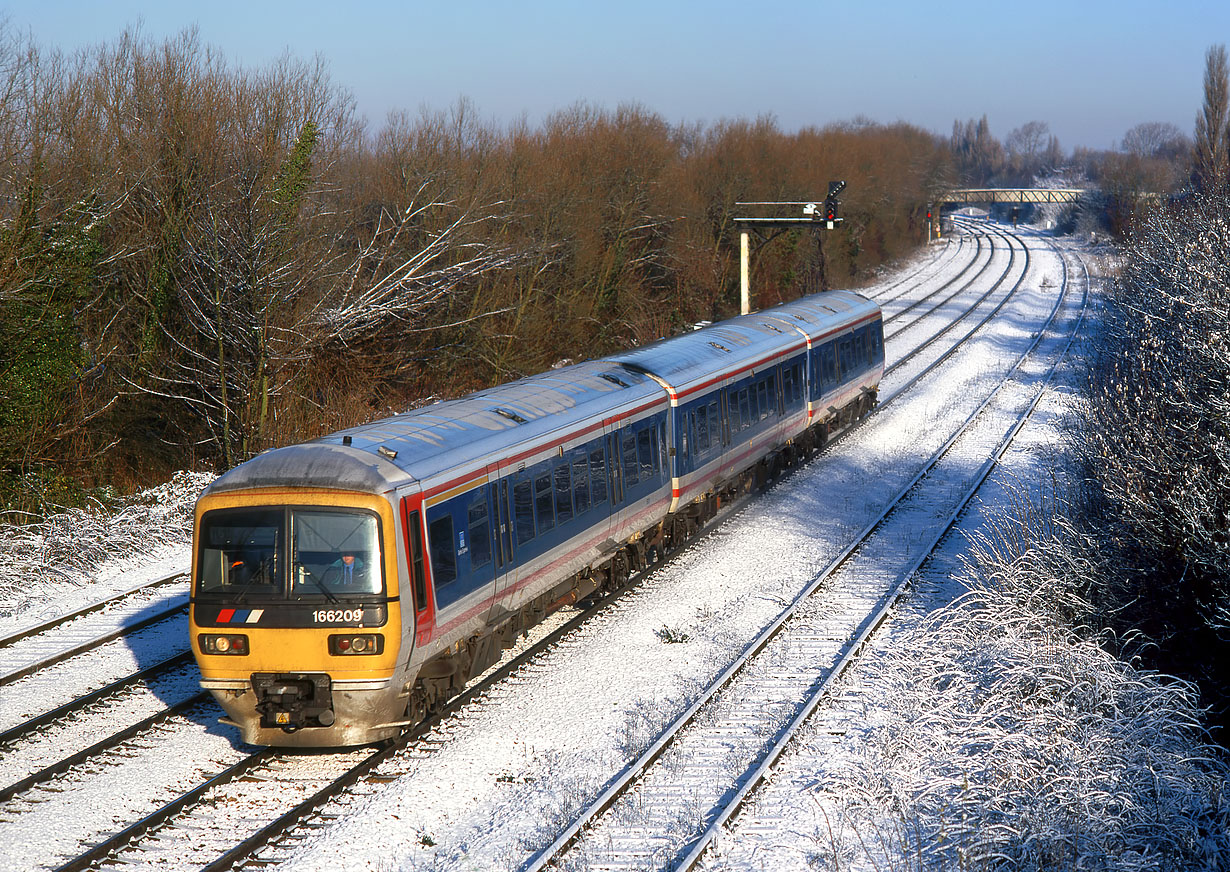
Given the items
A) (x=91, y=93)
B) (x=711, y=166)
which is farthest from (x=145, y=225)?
(x=711, y=166)

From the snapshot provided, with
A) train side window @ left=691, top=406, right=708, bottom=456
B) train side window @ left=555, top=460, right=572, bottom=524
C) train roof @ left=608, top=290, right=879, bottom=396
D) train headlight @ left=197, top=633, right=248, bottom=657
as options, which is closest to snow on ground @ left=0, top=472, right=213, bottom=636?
train headlight @ left=197, top=633, right=248, bottom=657

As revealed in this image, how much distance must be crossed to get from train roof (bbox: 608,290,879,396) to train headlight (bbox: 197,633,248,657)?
769 centimetres

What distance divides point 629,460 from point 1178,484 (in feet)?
20.3

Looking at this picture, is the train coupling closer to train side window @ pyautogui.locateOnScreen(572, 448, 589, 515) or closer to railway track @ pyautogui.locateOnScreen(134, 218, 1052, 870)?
railway track @ pyautogui.locateOnScreen(134, 218, 1052, 870)

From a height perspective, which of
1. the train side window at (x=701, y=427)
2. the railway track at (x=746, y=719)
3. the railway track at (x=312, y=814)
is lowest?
the railway track at (x=746, y=719)

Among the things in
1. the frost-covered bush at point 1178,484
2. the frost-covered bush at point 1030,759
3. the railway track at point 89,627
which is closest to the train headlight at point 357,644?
the frost-covered bush at point 1030,759

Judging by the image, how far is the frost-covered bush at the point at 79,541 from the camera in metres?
15.1

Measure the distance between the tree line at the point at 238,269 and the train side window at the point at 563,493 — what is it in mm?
9306

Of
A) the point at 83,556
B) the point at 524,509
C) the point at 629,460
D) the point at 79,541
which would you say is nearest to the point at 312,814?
the point at 524,509

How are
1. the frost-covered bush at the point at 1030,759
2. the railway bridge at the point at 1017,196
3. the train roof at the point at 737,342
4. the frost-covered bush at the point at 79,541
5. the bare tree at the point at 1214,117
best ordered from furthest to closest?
the railway bridge at the point at 1017,196
the bare tree at the point at 1214,117
the train roof at the point at 737,342
the frost-covered bush at the point at 79,541
the frost-covered bush at the point at 1030,759

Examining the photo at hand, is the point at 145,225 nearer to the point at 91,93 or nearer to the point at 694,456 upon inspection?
the point at 91,93

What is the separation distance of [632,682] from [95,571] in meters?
8.25

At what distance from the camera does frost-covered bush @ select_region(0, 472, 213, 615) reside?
15117mm

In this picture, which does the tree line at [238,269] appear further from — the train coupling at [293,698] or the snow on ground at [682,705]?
the train coupling at [293,698]
